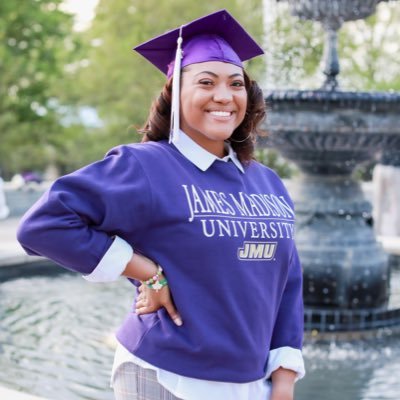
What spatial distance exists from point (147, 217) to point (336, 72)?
4875 millimetres

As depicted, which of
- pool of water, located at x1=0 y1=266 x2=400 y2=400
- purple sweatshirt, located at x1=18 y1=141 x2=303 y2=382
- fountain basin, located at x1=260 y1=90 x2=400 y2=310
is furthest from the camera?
fountain basin, located at x1=260 y1=90 x2=400 y2=310

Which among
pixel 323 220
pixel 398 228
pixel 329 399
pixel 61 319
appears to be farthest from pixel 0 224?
pixel 329 399

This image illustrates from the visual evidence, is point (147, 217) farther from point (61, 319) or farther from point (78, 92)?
point (78, 92)

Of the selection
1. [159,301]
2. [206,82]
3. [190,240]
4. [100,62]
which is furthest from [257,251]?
[100,62]

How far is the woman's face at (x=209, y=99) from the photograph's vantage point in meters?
2.27

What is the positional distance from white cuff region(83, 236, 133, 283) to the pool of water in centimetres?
256

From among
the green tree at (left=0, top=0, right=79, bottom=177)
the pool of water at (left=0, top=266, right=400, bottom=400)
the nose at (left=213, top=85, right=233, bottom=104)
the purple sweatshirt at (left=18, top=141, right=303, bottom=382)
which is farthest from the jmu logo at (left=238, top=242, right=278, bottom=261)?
the green tree at (left=0, top=0, right=79, bottom=177)

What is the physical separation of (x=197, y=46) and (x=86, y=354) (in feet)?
11.9

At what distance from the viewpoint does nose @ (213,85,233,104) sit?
2254 millimetres

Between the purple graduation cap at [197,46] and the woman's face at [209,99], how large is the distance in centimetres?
3

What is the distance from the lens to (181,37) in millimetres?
2352

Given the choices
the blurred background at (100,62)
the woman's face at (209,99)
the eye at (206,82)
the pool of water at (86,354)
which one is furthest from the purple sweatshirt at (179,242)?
the blurred background at (100,62)

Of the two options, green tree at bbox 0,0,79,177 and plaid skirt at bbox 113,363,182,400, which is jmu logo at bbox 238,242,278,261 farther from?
green tree at bbox 0,0,79,177

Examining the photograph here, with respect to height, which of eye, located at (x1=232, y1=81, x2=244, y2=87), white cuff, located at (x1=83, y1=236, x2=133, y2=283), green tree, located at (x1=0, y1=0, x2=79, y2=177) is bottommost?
white cuff, located at (x1=83, y1=236, x2=133, y2=283)
